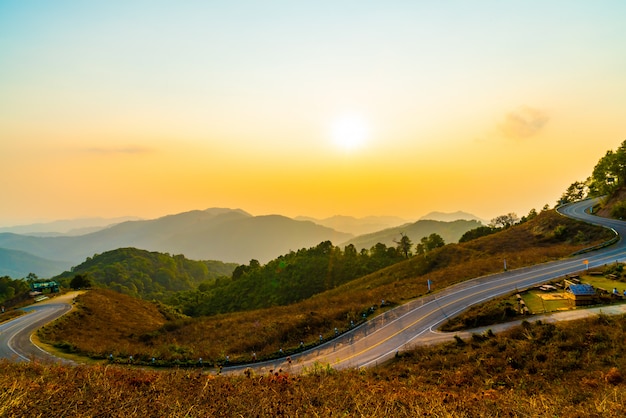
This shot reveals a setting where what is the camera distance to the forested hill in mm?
133500

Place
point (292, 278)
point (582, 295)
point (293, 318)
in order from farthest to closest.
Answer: point (292, 278), point (293, 318), point (582, 295)

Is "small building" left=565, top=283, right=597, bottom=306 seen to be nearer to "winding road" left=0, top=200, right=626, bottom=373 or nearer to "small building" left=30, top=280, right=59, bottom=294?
"winding road" left=0, top=200, right=626, bottom=373

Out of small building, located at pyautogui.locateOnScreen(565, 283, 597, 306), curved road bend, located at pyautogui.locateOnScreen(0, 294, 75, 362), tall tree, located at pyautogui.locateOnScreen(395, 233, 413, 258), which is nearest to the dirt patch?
small building, located at pyautogui.locateOnScreen(565, 283, 597, 306)

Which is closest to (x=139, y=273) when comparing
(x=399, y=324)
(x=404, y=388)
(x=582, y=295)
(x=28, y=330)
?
(x=28, y=330)

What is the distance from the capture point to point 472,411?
9.65 metres

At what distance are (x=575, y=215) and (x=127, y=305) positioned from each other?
91.1m

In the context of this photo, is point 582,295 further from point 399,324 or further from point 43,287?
point 43,287

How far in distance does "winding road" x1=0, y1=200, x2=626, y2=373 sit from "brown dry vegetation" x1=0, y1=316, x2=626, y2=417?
4.90 m

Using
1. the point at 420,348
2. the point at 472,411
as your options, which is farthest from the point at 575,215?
the point at 472,411

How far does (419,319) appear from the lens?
1198 inches

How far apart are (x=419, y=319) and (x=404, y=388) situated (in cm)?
1792

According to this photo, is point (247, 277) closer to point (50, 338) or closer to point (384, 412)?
point (50, 338)

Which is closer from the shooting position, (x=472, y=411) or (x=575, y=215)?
(x=472, y=411)

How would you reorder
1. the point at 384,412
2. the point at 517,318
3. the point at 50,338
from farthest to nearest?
1. the point at 50,338
2. the point at 517,318
3. the point at 384,412
